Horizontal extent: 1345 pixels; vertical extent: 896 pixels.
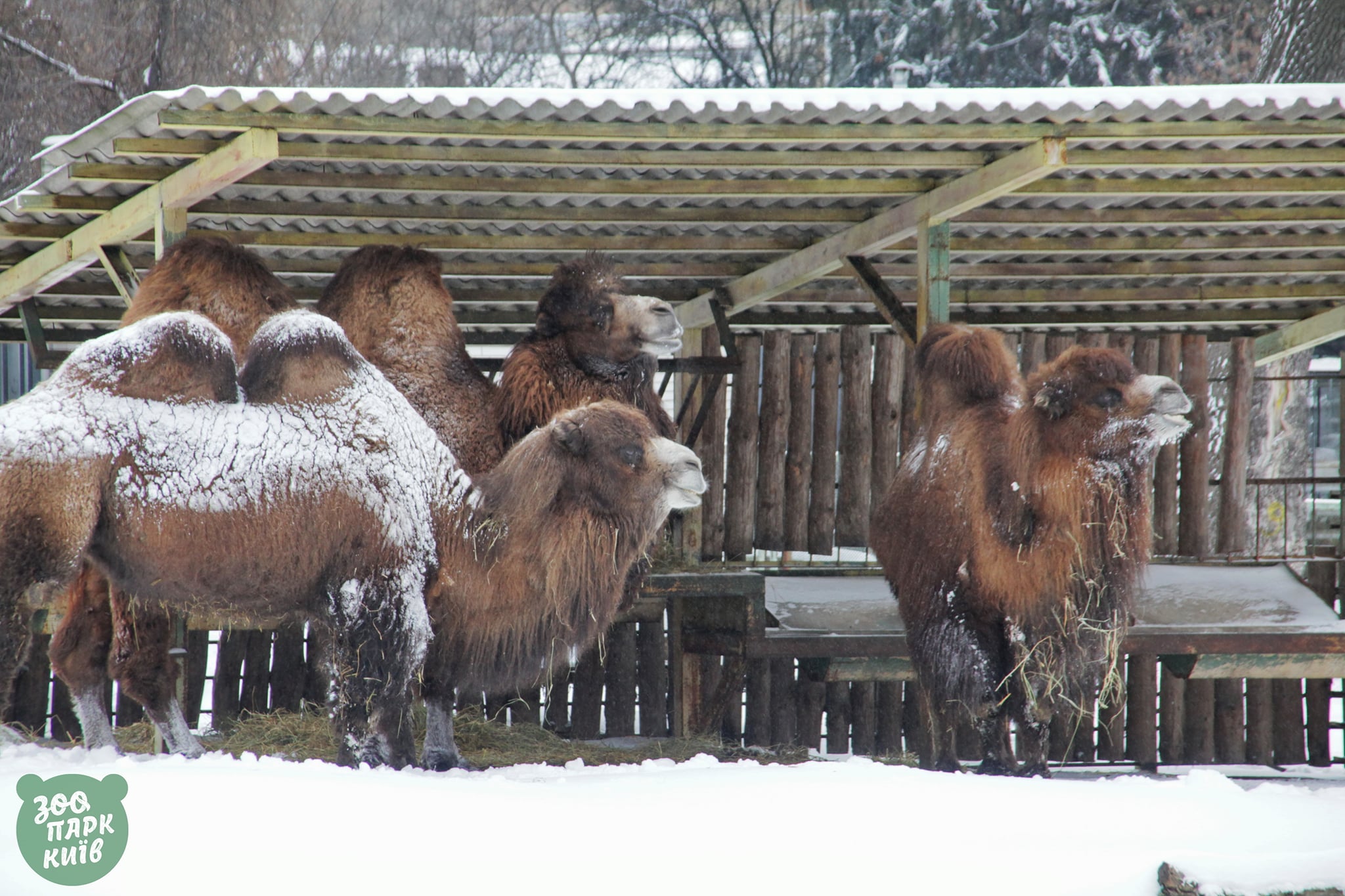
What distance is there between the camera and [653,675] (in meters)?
9.42

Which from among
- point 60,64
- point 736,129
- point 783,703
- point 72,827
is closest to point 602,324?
point 736,129

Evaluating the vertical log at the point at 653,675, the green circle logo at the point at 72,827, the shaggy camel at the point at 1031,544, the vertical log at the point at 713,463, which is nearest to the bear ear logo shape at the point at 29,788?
the green circle logo at the point at 72,827

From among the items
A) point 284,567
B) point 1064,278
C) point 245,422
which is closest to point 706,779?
point 284,567

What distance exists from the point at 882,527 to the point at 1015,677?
1048 mm

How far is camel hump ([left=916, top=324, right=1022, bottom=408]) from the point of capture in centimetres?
633

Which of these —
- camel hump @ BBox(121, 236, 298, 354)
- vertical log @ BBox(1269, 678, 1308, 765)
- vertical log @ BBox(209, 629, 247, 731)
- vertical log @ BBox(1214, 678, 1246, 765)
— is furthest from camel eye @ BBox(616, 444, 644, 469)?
vertical log @ BBox(1269, 678, 1308, 765)

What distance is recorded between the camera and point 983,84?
21.1 meters

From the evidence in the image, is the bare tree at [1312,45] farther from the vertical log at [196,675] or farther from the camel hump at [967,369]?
the vertical log at [196,675]

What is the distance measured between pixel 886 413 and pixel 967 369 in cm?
309

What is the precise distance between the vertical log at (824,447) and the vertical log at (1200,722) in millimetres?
3042

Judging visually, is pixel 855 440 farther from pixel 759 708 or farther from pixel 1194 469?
pixel 1194 469

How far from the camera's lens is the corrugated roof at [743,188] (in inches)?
229

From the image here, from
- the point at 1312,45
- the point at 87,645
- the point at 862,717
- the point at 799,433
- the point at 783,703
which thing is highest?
the point at 1312,45

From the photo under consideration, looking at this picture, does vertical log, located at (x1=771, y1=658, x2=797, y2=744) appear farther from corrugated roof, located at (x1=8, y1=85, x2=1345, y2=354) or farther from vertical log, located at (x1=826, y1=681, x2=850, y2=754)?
corrugated roof, located at (x1=8, y1=85, x2=1345, y2=354)
